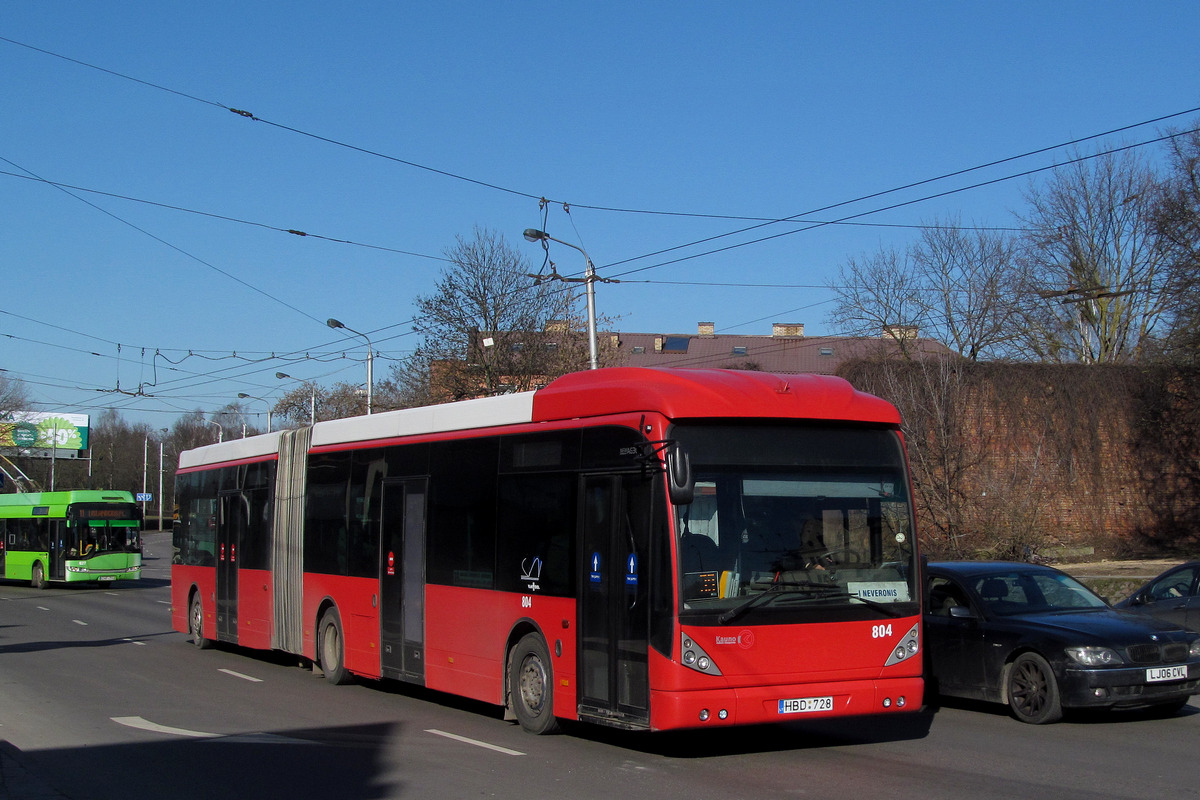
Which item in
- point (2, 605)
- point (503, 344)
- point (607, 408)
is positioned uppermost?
point (503, 344)

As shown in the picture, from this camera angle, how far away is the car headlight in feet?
33.7

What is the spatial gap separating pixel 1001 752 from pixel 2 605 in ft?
98.5

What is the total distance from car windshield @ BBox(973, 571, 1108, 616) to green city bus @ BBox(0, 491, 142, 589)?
32.9 m

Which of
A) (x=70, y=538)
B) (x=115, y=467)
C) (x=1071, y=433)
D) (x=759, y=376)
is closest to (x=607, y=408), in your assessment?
(x=759, y=376)

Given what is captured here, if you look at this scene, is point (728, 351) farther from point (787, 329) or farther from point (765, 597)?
point (765, 597)

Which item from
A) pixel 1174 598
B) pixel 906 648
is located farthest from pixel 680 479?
pixel 1174 598

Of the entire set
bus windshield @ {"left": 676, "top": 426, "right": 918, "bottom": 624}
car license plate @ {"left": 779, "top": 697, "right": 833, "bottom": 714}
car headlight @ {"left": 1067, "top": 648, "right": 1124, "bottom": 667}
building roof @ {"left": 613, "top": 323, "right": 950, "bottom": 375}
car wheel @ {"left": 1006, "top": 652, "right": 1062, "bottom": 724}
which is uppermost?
building roof @ {"left": 613, "top": 323, "right": 950, "bottom": 375}

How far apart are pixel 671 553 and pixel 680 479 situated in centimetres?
62

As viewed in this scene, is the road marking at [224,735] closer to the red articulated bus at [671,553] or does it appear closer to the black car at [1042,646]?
the red articulated bus at [671,553]

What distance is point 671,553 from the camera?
8578 millimetres

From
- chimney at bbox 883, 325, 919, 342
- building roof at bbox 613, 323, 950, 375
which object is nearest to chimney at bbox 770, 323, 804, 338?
building roof at bbox 613, 323, 950, 375

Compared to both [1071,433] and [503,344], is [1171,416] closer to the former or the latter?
[1071,433]

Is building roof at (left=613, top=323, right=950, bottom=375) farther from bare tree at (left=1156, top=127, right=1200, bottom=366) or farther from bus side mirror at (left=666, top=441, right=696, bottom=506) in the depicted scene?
bus side mirror at (left=666, top=441, right=696, bottom=506)

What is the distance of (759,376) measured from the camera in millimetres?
9633
